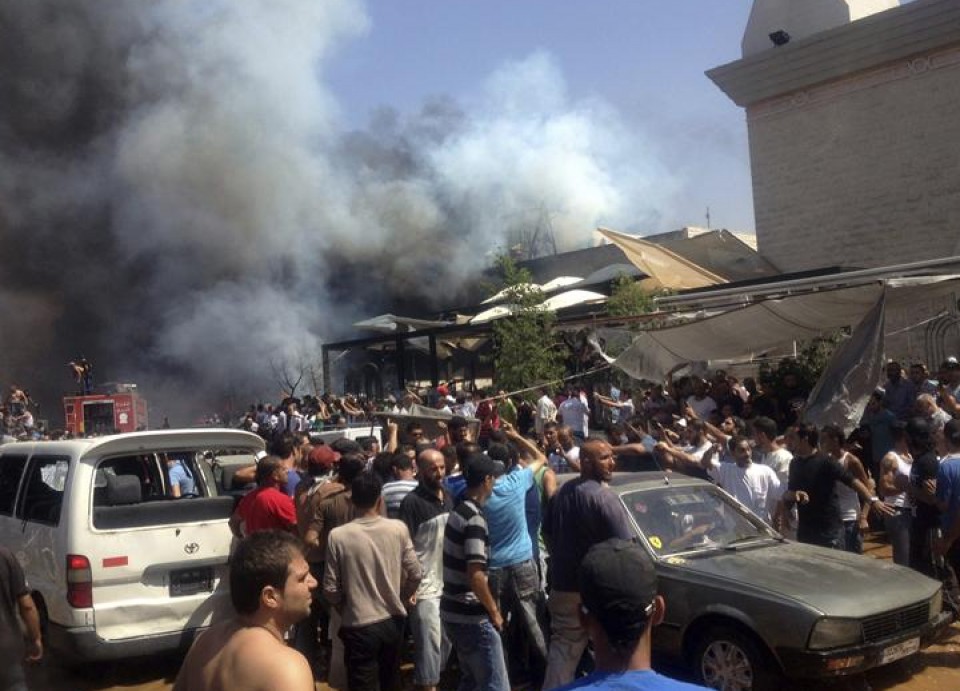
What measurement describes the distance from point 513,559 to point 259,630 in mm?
2612

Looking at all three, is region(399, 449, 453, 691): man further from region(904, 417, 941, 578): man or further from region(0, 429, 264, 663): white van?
region(904, 417, 941, 578): man

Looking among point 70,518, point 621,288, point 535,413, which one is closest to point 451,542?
point 70,518

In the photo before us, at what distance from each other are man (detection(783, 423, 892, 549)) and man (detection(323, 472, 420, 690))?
10.1 ft

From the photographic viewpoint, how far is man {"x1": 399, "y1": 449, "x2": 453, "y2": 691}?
4.88m

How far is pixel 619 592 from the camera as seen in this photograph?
2.00 metres

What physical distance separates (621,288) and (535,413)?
4.50m

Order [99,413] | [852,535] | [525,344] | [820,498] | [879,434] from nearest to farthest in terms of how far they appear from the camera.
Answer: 1. [820,498]
2. [852,535]
3. [879,434]
4. [525,344]
5. [99,413]

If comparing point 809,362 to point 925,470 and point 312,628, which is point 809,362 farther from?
point 312,628

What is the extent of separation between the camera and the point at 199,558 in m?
6.05

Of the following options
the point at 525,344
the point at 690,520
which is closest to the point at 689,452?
the point at 690,520

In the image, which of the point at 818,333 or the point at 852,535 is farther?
the point at 818,333

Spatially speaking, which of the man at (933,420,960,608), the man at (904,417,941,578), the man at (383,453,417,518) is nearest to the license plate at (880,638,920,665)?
the man at (933,420,960,608)

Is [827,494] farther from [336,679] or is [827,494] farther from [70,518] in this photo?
[70,518]

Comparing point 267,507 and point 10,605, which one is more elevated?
point 267,507
